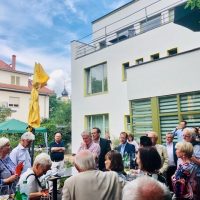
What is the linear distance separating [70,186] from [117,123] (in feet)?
43.2

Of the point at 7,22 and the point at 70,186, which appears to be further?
the point at 7,22

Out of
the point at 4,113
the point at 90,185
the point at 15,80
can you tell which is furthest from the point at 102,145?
the point at 15,80

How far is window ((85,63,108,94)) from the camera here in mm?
17844

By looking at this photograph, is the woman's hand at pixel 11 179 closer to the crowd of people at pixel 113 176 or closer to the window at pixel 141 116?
the crowd of people at pixel 113 176

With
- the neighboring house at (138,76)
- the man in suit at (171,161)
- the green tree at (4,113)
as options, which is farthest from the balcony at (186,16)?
the green tree at (4,113)

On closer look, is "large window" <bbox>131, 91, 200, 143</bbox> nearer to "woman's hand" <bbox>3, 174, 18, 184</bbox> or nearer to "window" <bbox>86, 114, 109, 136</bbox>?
"window" <bbox>86, 114, 109, 136</bbox>

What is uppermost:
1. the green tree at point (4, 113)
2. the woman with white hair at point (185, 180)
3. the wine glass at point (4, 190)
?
the green tree at point (4, 113)

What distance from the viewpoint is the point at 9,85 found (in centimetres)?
4050

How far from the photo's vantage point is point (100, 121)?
17.8m

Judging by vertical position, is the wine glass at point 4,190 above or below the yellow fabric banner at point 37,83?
below

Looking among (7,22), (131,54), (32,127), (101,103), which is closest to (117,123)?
(101,103)

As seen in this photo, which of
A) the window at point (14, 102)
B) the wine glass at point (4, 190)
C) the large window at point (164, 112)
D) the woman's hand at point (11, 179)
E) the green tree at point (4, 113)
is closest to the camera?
the woman's hand at point (11, 179)

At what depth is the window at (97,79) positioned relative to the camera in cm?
1784

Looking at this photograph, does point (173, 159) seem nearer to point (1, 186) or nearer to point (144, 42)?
point (1, 186)
